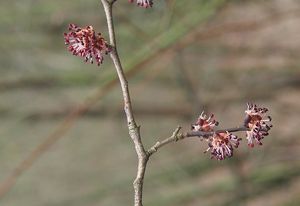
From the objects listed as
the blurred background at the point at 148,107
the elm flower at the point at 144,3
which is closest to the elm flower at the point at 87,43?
the elm flower at the point at 144,3

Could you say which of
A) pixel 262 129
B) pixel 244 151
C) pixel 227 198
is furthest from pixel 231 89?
pixel 262 129

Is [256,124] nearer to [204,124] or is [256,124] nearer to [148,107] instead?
[204,124]

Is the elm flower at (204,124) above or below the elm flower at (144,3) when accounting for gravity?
below

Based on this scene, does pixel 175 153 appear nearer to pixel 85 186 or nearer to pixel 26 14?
pixel 85 186

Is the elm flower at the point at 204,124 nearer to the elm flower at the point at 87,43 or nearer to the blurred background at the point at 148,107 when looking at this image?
the elm flower at the point at 87,43

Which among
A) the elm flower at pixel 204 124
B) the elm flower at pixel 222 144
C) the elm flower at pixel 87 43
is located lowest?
the elm flower at pixel 222 144

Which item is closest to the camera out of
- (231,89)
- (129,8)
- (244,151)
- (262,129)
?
(262,129)
